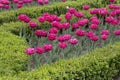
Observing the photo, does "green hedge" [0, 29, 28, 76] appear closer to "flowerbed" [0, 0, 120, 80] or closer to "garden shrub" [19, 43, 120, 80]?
"flowerbed" [0, 0, 120, 80]

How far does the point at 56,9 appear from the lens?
10.6 meters

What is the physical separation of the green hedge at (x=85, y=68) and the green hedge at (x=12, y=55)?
314 mm

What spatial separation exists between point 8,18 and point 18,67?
357 cm

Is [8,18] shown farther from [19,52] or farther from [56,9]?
[19,52]

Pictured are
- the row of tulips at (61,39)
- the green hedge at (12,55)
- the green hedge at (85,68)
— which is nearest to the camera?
the green hedge at (85,68)

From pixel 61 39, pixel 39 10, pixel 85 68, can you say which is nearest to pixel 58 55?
pixel 61 39

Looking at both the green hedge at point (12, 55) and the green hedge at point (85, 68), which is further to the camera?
the green hedge at point (12, 55)

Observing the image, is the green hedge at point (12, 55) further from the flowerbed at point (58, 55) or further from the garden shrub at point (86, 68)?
the garden shrub at point (86, 68)

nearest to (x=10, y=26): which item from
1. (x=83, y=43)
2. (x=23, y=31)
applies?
(x=23, y=31)

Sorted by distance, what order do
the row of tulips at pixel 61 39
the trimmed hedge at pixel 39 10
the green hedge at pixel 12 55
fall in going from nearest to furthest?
the green hedge at pixel 12 55 < the row of tulips at pixel 61 39 < the trimmed hedge at pixel 39 10

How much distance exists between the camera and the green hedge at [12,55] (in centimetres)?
611

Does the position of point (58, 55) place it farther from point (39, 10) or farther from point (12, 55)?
point (39, 10)

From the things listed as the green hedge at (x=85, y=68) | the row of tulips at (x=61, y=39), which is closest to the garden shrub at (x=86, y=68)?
the green hedge at (x=85, y=68)

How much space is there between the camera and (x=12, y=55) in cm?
653
